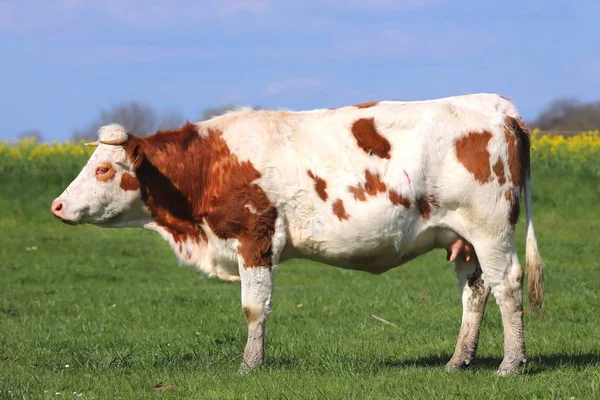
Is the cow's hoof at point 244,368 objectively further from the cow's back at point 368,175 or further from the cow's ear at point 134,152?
the cow's ear at point 134,152

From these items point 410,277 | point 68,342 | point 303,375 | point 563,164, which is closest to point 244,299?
point 303,375

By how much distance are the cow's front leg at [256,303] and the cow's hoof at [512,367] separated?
1963 mm

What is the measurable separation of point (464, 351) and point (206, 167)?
2724 millimetres

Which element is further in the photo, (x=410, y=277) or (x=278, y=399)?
(x=410, y=277)

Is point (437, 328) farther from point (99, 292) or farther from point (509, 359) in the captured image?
point (99, 292)

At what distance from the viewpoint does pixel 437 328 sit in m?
11.3

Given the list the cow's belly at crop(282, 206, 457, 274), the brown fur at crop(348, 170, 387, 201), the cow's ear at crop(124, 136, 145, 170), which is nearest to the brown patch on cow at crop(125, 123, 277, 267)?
the cow's ear at crop(124, 136, 145, 170)

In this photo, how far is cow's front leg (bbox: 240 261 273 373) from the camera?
8.48 meters

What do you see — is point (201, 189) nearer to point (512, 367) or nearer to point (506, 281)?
point (506, 281)

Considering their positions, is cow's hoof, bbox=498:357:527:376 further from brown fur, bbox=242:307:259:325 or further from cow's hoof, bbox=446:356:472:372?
brown fur, bbox=242:307:259:325

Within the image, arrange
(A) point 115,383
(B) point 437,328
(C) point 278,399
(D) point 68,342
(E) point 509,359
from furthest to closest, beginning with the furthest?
1. (B) point 437,328
2. (D) point 68,342
3. (E) point 509,359
4. (A) point 115,383
5. (C) point 278,399

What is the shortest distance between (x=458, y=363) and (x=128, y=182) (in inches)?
127

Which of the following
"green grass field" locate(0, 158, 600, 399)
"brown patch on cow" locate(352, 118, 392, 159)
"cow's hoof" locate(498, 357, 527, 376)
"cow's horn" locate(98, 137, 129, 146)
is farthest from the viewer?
"cow's horn" locate(98, 137, 129, 146)

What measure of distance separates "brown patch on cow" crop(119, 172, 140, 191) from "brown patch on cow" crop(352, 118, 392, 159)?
1954 millimetres
